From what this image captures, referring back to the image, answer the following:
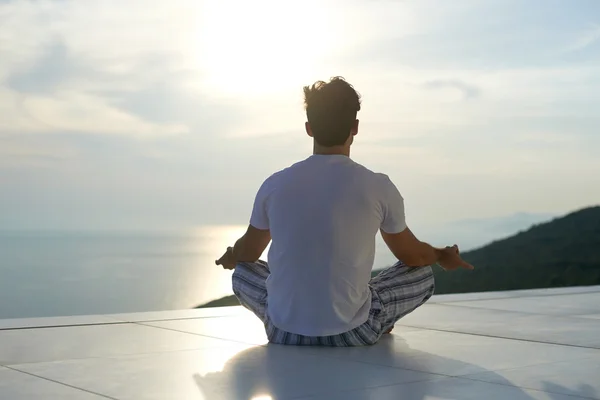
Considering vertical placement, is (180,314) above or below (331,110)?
below

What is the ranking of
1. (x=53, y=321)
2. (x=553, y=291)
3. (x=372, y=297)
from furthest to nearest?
(x=553, y=291) → (x=53, y=321) → (x=372, y=297)

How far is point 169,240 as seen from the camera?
35688 mm

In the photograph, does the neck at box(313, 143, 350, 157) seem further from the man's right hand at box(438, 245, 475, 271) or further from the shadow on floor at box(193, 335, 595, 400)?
the shadow on floor at box(193, 335, 595, 400)

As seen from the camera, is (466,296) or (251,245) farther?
(466,296)

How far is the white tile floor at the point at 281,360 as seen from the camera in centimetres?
244

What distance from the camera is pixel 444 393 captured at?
2.42 m

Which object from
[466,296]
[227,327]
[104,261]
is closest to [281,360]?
[227,327]

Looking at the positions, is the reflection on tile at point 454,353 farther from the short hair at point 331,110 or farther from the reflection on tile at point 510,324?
the short hair at point 331,110

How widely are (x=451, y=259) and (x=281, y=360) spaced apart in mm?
725

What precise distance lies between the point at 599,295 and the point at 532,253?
66.2ft

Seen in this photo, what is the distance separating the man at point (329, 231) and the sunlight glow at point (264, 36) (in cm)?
502

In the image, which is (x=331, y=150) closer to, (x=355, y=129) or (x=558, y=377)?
(x=355, y=129)

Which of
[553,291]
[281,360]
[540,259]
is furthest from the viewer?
[540,259]

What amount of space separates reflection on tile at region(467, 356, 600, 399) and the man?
0.50 metres
